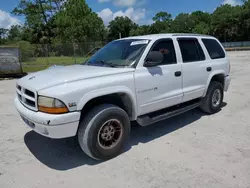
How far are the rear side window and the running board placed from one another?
1213 millimetres

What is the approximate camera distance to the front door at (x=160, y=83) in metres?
3.60

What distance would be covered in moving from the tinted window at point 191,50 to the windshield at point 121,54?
0.97 metres

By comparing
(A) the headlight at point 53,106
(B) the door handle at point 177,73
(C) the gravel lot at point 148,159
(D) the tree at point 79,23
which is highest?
(D) the tree at point 79,23

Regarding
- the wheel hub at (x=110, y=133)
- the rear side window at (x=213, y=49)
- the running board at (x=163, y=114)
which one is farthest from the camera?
the rear side window at (x=213, y=49)

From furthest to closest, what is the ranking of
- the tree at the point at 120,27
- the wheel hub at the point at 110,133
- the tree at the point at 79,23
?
the tree at the point at 120,27
the tree at the point at 79,23
the wheel hub at the point at 110,133

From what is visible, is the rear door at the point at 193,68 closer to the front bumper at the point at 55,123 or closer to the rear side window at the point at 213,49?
the rear side window at the point at 213,49

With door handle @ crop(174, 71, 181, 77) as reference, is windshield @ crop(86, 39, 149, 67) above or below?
above

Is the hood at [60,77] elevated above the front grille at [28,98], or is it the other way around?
the hood at [60,77]

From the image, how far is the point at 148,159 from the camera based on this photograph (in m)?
3.33

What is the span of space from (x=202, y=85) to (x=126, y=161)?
102 inches

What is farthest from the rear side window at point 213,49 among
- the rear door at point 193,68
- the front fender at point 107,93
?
the front fender at point 107,93

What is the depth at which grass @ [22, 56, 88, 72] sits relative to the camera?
709 inches

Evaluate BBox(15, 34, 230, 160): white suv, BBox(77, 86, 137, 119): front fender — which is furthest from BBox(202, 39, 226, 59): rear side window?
BBox(77, 86, 137, 119): front fender

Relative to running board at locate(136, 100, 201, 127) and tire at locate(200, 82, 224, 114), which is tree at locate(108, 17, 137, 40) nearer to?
tire at locate(200, 82, 224, 114)
